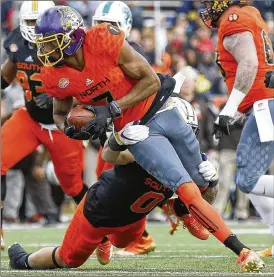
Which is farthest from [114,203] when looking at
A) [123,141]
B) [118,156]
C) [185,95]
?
[185,95]

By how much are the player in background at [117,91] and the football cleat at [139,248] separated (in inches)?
67.2

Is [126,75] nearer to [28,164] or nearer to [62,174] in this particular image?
[62,174]

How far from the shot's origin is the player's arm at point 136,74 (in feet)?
17.7

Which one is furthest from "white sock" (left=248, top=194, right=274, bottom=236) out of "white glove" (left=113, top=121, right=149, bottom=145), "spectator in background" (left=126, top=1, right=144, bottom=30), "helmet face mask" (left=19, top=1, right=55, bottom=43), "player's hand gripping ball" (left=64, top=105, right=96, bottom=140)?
"spectator in background" (left=126, top=1, right=144, bottom=30)

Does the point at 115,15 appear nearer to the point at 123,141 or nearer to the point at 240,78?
the point at 240,78

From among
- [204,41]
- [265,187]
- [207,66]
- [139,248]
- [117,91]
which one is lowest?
[207,66]

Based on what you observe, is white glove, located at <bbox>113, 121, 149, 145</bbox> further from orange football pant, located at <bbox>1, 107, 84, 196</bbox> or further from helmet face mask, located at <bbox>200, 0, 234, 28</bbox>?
orange football pant, located at <bbox>1, 107, 84, 196</bbox>

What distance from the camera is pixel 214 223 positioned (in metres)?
5.18

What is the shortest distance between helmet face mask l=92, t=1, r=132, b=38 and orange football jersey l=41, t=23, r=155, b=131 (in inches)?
79.5

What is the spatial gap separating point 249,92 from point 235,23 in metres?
0.53

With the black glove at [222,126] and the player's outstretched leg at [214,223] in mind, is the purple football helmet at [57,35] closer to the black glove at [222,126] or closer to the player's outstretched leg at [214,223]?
the player's outstretched leg at [214,223]

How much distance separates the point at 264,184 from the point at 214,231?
1.50 metres

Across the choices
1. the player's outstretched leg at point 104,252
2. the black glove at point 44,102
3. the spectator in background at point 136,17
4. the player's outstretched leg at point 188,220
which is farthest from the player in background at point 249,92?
the spectator in background at point 136,17

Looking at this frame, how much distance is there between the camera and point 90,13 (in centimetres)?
1417
